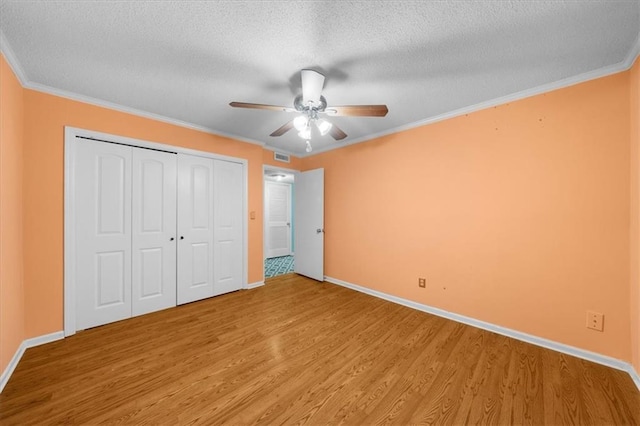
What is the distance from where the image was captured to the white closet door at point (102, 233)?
238 cm

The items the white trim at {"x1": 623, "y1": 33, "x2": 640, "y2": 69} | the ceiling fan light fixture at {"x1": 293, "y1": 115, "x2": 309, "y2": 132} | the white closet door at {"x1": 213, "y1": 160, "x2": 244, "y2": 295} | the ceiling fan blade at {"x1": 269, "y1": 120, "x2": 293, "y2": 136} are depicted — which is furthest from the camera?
the white closet door at {"x1": 213, "y1": 160, "x2": 244, "y2": 295}

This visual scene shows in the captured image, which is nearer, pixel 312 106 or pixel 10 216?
pixel 10 216

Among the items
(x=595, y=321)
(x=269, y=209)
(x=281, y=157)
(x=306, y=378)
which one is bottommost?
(x=306, y=378)

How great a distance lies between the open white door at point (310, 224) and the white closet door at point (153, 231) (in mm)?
2111

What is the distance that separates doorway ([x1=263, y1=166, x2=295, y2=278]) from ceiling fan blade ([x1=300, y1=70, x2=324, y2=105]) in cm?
386

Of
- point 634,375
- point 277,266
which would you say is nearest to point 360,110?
point 634,375

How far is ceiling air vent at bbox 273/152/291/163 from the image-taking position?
420 centimetres

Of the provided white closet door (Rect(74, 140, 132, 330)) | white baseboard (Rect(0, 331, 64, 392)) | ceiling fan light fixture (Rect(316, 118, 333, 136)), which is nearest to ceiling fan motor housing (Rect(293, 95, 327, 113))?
ceiling fan light fixture (Rect(316, 118, 333, 136))

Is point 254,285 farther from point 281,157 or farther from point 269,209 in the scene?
point 269,209

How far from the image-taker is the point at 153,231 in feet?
9.29

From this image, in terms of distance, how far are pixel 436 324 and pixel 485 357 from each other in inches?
23.6

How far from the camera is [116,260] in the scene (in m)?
2.58

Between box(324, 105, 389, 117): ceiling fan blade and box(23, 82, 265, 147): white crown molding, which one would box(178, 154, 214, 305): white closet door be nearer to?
box(23, 82, 265, 147): white crown molding

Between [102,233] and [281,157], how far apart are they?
2.74 m
